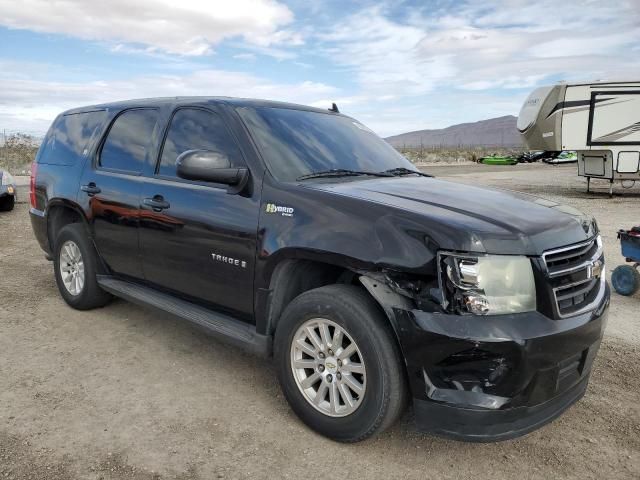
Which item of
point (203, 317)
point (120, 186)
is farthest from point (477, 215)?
point (120, 186)

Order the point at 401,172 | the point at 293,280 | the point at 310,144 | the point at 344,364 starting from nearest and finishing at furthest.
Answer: the point at 344,364
the point at 293,280
the point at 310,144
the point at 401,172

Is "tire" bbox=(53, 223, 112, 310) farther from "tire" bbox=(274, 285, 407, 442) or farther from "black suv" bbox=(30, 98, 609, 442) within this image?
"tire" bbox=(274, 285, 407, 442)

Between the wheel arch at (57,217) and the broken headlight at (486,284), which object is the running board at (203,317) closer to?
the wheel arch at (57,217)

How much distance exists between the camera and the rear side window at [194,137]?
144 inches

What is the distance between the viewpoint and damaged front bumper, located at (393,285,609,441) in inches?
97.3

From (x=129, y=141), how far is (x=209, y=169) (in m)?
1.53

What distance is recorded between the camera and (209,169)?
→ 3318mm

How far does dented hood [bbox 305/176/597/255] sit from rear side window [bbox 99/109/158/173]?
5.59 feet

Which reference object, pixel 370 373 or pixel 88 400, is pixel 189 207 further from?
pixel 370 373

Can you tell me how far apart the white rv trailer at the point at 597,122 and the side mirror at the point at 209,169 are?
16.0 metres

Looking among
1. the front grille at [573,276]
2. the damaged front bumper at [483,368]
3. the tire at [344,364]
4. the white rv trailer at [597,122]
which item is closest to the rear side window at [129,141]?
the tire at [344,364]

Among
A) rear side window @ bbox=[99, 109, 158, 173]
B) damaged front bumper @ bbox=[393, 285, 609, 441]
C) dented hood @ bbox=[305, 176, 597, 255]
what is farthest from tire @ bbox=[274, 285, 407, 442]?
rear side window @ bbox=[99, 109, 158, 173]

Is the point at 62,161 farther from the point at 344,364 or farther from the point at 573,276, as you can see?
the point at 573,276

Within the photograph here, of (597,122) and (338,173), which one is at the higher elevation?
(597,122)
